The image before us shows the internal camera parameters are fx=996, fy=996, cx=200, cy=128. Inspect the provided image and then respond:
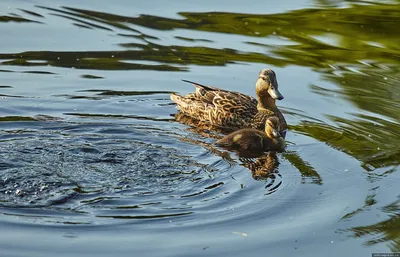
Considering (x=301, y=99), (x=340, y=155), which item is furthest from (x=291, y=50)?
(x=340, y=155)

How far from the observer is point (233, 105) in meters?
11.1

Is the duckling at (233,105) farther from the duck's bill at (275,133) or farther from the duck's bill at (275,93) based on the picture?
the duck's bill at (275,133)

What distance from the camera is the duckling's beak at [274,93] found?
10.9 m

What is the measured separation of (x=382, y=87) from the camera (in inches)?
462

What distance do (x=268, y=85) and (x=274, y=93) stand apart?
0.13 meters

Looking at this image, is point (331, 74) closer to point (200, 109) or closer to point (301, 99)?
point (301, 99)

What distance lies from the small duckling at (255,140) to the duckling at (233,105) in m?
0.92

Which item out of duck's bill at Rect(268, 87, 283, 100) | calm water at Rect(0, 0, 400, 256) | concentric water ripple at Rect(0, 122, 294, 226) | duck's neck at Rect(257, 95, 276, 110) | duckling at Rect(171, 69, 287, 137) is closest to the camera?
calm water at Rect(0, 0, 400, 256)

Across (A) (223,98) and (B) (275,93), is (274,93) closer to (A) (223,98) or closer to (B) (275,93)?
(B) (275,93)

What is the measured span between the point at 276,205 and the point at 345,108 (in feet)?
10.6

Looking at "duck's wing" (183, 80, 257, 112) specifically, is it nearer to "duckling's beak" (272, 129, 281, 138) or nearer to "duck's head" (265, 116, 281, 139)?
"duck's head" (265, 116, 281, 139)

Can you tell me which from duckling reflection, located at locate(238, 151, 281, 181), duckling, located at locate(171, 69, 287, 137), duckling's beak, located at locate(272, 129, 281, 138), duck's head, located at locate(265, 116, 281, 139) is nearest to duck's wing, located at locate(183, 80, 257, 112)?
duckling, located at locate(171, 69, 287, 137)

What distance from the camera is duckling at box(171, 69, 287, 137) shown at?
11086mm

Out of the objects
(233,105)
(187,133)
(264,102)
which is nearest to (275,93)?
(264,102)
